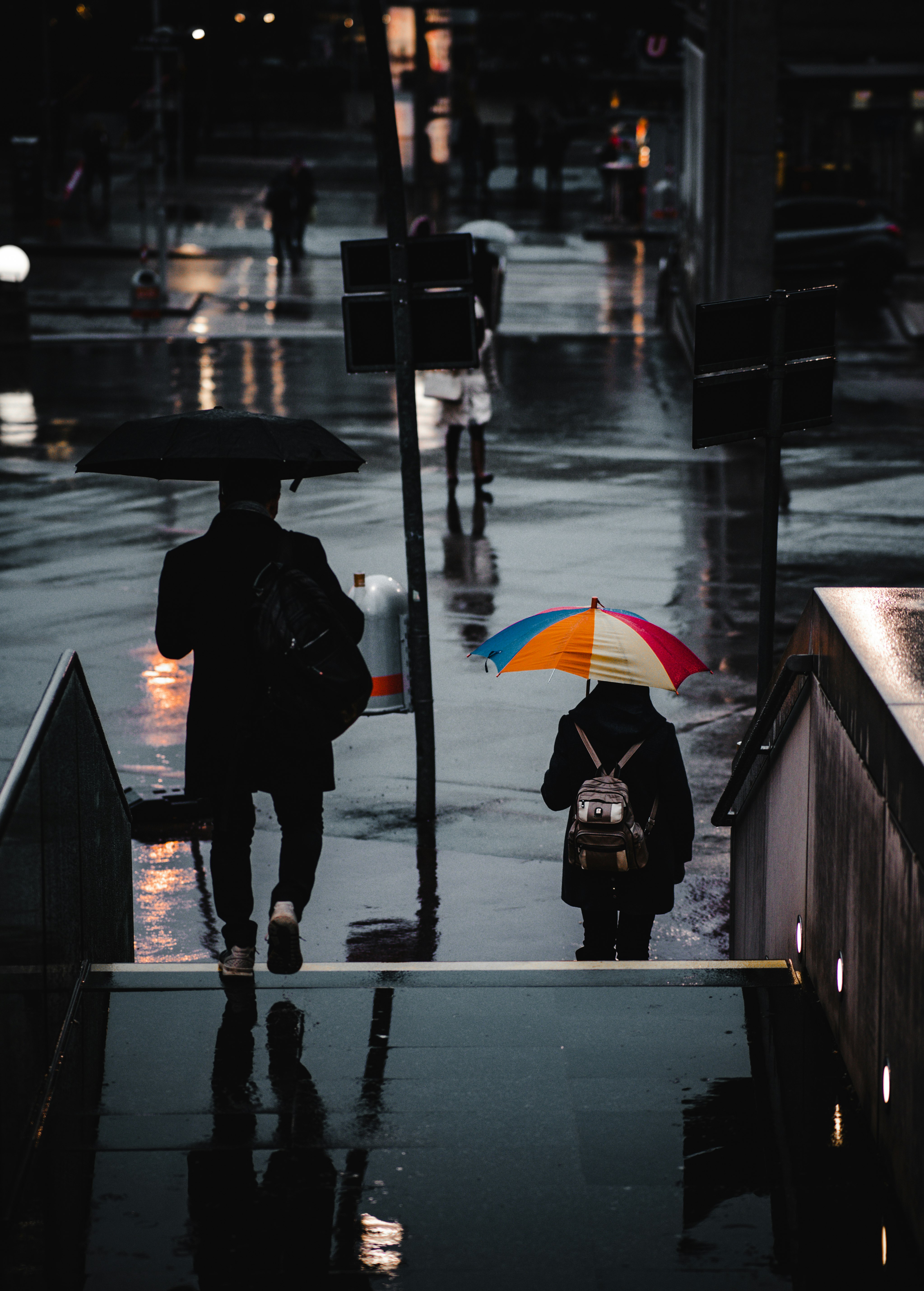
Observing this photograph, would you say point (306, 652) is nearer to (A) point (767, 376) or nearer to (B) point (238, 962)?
(B) point (238, 962)

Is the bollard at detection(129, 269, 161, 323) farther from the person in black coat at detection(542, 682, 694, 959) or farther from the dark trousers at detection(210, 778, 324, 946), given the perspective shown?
the dark trousers at detection(210, 778, 324, 946)

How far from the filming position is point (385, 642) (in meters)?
8.98

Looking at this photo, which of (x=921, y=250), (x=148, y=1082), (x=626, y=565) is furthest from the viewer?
(x=921, y=250)

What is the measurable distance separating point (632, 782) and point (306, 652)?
1.33 meters

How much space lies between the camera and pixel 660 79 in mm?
47688

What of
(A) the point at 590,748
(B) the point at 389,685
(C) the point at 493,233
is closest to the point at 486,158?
(C) the point at 493,233

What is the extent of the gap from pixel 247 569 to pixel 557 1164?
79.3 inches

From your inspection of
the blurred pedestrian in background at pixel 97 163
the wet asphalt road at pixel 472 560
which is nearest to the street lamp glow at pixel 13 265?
the wet asphalt road at pixel 472 560

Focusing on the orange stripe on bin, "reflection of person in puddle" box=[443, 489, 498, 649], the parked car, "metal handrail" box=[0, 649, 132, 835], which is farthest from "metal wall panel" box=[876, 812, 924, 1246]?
the parked car

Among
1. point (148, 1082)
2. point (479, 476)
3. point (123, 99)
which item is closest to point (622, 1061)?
point (148, 1082)

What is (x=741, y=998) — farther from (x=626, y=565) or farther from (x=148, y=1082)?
(x=626, y=565)

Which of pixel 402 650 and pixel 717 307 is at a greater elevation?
pixel 717 307

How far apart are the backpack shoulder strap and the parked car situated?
27619mm

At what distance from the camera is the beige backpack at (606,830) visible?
556cm
